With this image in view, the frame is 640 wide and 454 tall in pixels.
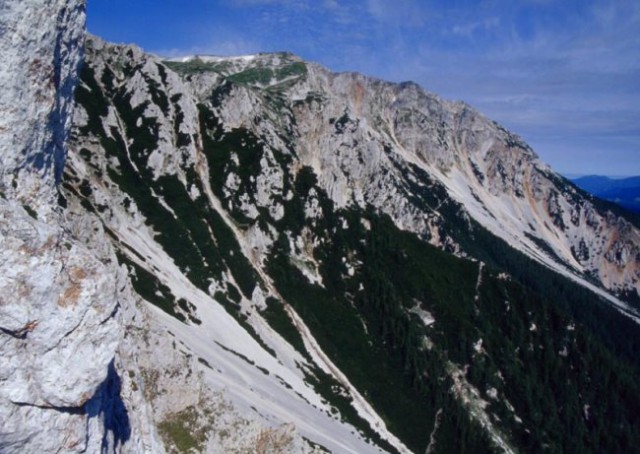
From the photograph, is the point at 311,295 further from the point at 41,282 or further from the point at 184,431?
the point at 41,282

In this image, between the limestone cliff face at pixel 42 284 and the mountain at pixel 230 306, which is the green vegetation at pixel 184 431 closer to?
the mountain at pixel 230 306

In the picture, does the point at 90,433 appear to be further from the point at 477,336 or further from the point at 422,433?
the point at 477,336

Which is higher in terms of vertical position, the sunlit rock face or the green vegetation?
the sunlit rock face

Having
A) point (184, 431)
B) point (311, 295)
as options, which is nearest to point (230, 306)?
point (311, 295)

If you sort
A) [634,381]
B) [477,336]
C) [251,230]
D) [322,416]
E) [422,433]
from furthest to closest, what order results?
[634,381] < [477,336] < [251,230] < [422,433] < [322,416]

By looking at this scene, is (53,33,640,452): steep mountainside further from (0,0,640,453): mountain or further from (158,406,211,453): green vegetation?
(158,406,211,453): green vegetation

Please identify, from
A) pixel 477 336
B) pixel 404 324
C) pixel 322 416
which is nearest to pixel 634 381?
pixel 477 336

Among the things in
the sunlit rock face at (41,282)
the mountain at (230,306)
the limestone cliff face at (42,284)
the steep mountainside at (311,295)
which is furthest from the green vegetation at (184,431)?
the steep mountainside at (311,295)

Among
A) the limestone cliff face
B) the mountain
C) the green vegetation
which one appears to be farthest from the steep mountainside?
the limestone cliff face
